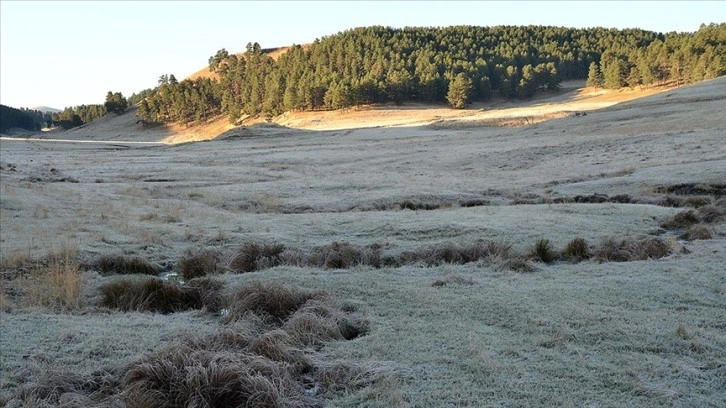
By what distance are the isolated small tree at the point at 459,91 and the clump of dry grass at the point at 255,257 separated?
110695 millimetres

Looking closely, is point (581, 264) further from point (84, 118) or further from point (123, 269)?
point (84, 118)

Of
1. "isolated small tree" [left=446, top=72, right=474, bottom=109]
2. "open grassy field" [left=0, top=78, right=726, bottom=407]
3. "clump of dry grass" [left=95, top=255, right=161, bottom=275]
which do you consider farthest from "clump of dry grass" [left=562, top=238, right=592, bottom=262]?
"isolated small tree" [left=446, top=72, right=474, bottom=109]

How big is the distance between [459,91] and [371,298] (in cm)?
11487

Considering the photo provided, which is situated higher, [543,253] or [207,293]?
[207,293]

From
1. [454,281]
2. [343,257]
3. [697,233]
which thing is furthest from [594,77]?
[454,281]

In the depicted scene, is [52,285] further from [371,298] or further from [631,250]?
[631,250]

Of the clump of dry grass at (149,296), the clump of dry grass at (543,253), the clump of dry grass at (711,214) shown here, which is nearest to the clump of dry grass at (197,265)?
the clump of dry grass at (149,296)

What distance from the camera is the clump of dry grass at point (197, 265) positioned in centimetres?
1332

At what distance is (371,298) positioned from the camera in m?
10.4

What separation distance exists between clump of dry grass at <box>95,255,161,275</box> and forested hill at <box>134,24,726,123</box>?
107 metres

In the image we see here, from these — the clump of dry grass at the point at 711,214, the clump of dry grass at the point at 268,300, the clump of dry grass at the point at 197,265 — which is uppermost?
the clump of dry grass at the point at 268,300

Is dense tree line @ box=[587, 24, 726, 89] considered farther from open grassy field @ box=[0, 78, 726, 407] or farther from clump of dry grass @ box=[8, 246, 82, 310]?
clump of dry grass @ box=[8, 246, 82, 310]

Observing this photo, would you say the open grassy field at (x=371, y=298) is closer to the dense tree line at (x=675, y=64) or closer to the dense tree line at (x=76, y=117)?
the dense tree line at (x=675, y=64)

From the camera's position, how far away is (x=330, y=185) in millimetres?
33844
